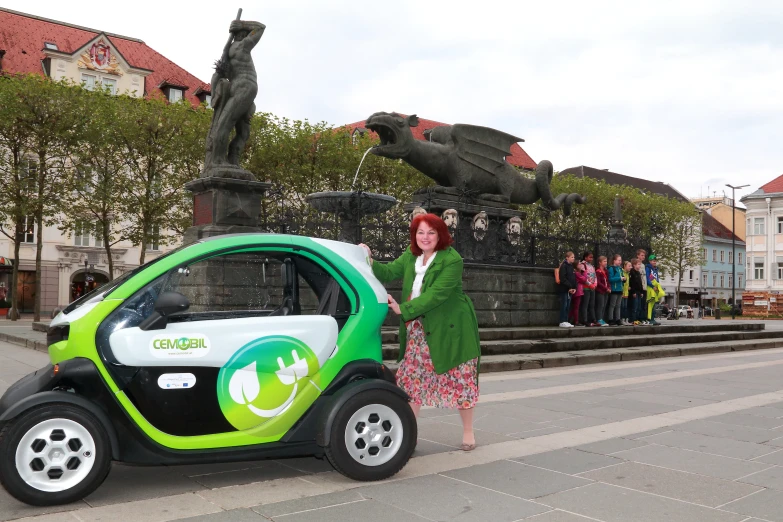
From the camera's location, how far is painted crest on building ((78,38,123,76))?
45844 mm

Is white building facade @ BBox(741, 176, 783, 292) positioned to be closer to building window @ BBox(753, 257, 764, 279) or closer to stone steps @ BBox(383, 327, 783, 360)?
building window @ BBox(753, 257, 764, 279)


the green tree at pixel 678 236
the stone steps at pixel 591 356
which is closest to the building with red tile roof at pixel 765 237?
the green tree at pixel 678 236

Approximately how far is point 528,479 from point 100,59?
47887 mm

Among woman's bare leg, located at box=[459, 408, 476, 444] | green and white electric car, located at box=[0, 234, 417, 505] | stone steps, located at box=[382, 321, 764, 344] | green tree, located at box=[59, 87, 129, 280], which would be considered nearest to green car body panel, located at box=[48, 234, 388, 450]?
green and white electric car, located at box=[0, 234, 417, 505]

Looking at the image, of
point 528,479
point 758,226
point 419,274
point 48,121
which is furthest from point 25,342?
point 758,226

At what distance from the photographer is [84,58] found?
45.8m

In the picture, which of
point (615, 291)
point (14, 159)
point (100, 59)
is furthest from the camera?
point (100, 59)

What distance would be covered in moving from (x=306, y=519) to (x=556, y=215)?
50.1ft

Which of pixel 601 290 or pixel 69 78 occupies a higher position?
pixel 69 78

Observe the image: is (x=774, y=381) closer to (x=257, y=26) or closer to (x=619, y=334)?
(x=619, y=334)

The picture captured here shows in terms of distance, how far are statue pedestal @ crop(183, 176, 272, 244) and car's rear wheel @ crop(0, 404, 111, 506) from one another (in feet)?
28.6

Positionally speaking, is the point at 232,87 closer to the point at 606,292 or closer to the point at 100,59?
the point at 606,292

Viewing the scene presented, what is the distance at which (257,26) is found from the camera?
13039mm

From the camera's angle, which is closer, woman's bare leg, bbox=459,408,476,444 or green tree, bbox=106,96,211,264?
woman's bare leg, bbox=459,408,476,444
